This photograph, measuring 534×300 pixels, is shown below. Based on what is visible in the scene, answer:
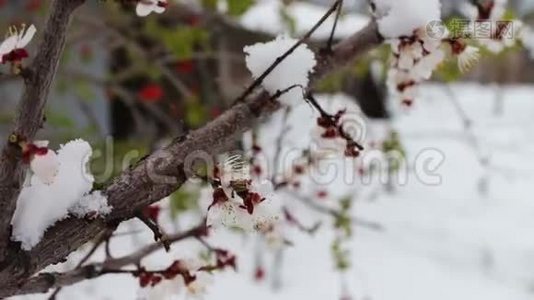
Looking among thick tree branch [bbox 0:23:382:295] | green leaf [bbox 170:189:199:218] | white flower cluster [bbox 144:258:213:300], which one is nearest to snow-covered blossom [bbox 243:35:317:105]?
thick tree branch [bbox 0:23:382:295]

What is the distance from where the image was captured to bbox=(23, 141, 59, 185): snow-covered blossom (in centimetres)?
54

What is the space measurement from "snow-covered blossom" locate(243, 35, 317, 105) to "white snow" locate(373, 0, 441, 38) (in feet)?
0.41

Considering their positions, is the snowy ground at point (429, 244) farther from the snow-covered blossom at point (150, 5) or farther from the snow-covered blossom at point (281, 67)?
the snow-covered blossom at point (150, 5)

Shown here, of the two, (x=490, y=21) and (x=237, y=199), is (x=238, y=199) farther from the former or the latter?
(x=490, y=21)

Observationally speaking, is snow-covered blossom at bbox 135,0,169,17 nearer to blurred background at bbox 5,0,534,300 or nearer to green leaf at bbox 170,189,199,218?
blurred background at bbox 5,0,534,300

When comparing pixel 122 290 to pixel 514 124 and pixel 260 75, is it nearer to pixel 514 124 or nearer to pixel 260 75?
pixel 260 75

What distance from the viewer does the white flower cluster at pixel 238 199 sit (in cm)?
64

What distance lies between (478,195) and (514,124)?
181cm

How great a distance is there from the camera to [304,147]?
1495 mm

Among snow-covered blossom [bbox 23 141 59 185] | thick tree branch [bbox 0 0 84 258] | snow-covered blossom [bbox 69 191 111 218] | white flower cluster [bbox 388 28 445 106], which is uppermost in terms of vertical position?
white flower cluster [bbox 388 28 445 106]

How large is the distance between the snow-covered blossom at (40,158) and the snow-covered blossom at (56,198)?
11cm

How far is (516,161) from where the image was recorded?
4.38 meters

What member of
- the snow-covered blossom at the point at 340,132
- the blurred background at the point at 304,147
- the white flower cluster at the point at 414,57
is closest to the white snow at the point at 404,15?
the white flower cluster at the point at 414,57

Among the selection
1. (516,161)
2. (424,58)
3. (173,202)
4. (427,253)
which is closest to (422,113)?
(516,161)
